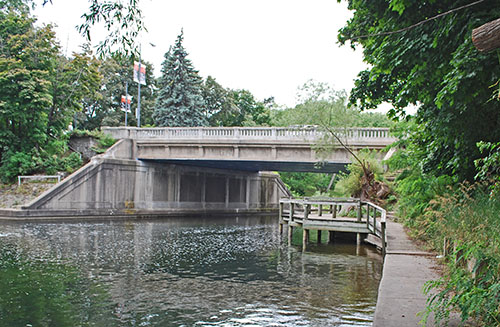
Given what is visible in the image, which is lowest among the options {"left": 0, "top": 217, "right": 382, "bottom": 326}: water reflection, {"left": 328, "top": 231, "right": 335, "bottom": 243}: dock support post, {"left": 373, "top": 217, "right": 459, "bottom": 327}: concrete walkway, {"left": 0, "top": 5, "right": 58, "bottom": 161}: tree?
{"left": 0, "top": 217, "right": 382, "bottom": 326}: water reflection

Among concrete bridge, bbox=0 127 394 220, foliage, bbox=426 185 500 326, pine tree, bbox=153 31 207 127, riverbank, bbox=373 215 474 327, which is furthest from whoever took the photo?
pine tree, bbox=153 31 207 127

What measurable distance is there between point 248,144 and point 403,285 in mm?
25606

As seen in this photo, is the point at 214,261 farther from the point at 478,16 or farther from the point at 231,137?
the point at 231,137

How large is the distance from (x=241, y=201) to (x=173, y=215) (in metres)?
10.1

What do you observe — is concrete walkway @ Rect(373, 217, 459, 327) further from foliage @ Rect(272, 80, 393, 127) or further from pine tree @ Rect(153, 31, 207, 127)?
pine tree @ Rect(153, 31, 207, 127)

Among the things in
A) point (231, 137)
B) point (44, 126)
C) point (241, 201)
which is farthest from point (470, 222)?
point (241, 201)

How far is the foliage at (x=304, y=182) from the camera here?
6650cm

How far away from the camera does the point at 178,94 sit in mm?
51594

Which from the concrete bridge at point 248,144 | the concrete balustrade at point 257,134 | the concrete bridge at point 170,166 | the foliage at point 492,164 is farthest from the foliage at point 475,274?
the concrete bridge at point 170,166

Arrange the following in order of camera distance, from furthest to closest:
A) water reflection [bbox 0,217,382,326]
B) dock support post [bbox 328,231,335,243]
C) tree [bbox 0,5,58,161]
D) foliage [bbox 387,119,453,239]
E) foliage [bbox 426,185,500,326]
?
1. tree [bbox 0,5,58,161]
2. dock support post [bbox 328,231,335,243]
3. foliage [bbox 387,119,453,239]
4. water reflection [bbox 0,217,382,326]
5. foliage [bbox 426,185,500,326]

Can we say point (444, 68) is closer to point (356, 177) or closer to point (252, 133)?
point (356, 177)

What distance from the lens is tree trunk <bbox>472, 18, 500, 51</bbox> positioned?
4.68 m

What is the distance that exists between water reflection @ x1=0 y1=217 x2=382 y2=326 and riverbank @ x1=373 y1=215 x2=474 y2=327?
0.87m

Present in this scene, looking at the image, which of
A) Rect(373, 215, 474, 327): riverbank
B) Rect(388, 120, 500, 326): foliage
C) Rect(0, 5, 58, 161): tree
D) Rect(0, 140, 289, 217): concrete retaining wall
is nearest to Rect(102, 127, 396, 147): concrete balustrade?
Rect(0, 140, 289, 217): concrete retaining wall
